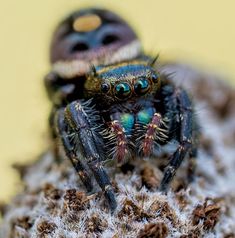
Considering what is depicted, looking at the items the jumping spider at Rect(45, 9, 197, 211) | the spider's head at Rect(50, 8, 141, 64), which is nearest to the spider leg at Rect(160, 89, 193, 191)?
the jumping spider at Rect(45, 9, 197, 211)

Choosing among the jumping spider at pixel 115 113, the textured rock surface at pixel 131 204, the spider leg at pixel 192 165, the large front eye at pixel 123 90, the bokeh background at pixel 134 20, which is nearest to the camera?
the textured rock surface at pixel 131 204

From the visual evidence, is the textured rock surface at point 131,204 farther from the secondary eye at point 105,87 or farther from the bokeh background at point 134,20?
the bokeh background at point 134,20

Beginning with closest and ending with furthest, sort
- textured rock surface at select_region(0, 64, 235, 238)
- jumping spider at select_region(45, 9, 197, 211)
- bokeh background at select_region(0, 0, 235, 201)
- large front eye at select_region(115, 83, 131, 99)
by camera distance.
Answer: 1. textured rock surface at select_region(0, 64, 235, 238)
2. jumping spider at select_region(45, 9, 197, 211)
3. large front eye at select_region(115, 83, 131, 99)
4. bokeh background at select_region(0, 0, 235, 201)

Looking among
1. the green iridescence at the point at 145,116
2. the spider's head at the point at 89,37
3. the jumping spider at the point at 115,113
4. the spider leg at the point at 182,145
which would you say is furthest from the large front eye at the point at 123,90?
the spider's head at the point at 89,37

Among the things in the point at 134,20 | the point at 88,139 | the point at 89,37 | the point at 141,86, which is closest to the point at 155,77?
the point at 141,86

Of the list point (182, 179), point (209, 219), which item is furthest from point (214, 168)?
point (209, 219)

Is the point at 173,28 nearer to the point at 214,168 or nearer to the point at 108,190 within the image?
the point at 214,168

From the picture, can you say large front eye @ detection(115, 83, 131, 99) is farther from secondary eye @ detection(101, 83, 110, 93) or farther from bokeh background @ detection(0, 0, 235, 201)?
bokeh background @ detection(0, 0, 235, 201)

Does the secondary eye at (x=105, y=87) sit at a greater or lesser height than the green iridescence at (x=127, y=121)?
greater
